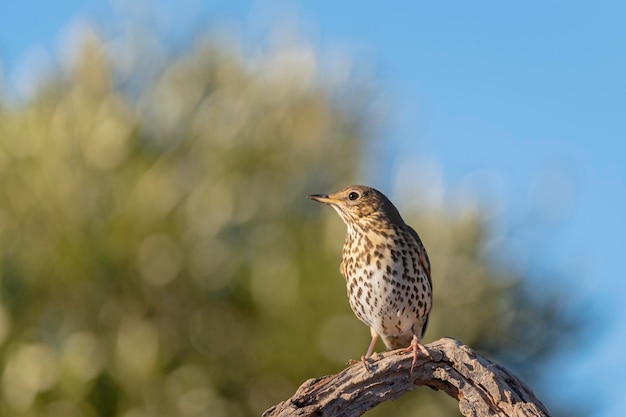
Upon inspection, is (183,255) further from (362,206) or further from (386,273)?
(386,273)

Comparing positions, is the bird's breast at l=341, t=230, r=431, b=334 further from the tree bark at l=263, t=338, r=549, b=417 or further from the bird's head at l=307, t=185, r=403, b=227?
the tree bark at l=263, t=338, r=549, b=417

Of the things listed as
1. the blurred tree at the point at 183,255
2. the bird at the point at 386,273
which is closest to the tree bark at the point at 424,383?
the bird at the point at 386,273

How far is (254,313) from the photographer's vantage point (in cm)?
1005

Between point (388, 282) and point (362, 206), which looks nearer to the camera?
point (388, 282)

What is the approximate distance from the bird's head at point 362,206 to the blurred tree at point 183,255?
4.82m

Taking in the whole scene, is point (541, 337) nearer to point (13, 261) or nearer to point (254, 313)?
point (254, 313)

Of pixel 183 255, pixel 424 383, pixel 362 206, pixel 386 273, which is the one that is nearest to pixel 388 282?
pixel 386 273

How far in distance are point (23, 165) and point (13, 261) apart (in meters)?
1.37

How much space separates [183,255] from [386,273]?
578 centimetres

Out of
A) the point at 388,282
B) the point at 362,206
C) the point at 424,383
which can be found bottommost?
the point at 424,383

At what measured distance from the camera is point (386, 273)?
4414mm

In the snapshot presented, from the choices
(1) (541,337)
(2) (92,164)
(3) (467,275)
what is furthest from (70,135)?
(1) (541,337)

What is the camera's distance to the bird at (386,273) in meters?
4.42

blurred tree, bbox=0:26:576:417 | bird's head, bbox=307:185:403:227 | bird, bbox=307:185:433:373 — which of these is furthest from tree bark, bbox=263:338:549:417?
blurred tree, bbox=0:26:576:417
